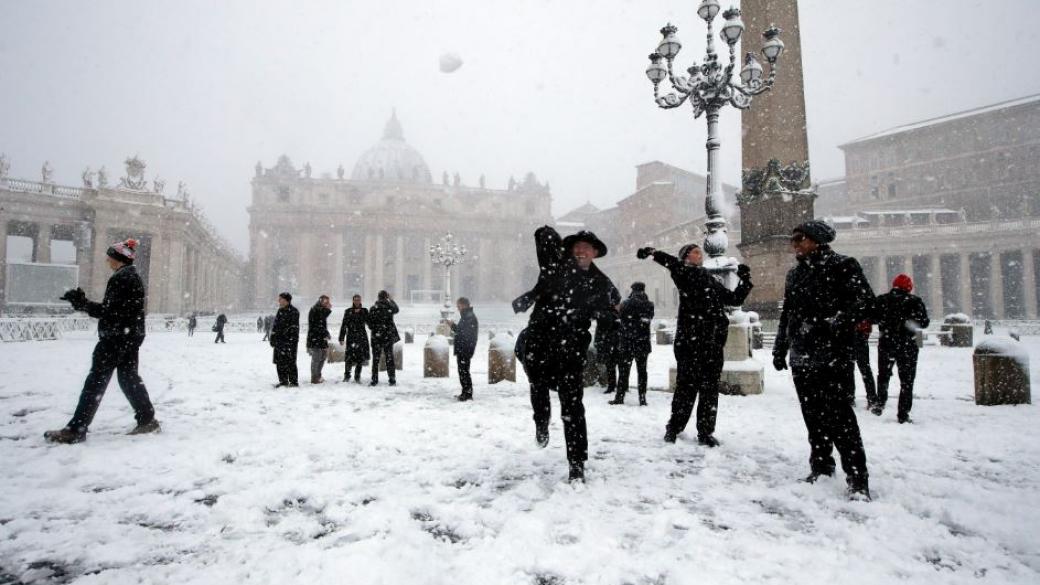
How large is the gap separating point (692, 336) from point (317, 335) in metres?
6.71

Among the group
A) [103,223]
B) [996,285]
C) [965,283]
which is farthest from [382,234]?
[996,285]

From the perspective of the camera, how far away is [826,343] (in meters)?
3.35

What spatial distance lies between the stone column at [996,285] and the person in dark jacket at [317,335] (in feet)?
150

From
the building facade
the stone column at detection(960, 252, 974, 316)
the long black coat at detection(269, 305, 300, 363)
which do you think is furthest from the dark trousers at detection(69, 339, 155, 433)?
the stone column at detection(960, 252, 974, 316)

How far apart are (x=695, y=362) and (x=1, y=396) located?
947cm

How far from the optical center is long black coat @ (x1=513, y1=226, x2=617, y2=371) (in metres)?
3.72

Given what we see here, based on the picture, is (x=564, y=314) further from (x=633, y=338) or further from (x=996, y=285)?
(x=996, y=285)

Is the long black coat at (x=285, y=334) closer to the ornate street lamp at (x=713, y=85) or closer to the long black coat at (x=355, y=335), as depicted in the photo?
the long black coat at (x=355, y=335)

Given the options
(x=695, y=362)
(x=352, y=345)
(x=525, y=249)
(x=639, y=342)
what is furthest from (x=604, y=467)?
(x=525, y=249)

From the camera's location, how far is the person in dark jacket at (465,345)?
7270 mm

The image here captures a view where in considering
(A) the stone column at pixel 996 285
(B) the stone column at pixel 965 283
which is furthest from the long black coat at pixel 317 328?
(A) the stone column at pixel 996 285

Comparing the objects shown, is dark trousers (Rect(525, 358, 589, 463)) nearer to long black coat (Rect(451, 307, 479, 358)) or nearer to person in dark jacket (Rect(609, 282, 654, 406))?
person in dark jacket (Rect(609, 282, 654, 406))

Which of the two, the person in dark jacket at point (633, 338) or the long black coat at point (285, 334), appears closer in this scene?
the person in dark jacket at point (633, 338)

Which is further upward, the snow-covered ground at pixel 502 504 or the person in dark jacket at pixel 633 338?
the person in dark jacket at pixel 633 338
